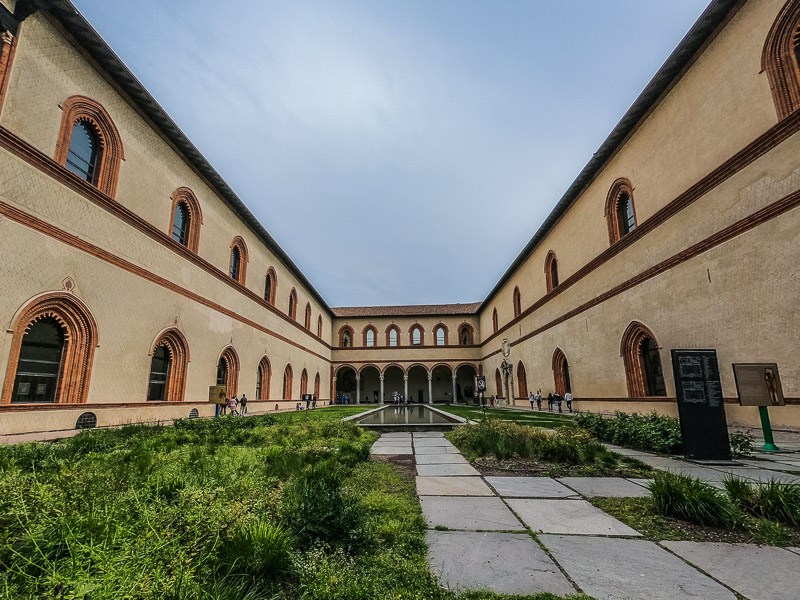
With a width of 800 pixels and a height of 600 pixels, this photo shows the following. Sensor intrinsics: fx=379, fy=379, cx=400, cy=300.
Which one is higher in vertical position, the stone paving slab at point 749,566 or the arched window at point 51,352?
the arched window at point 51,352

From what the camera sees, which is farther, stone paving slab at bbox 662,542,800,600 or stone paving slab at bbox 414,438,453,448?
stone paving slab at bbox 414,438,453,448

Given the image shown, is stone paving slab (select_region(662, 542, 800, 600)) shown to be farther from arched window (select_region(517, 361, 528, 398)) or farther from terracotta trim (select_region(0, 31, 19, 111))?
arched window (select_region(517, 361, 528, 398))

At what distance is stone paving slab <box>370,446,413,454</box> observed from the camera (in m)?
6.62

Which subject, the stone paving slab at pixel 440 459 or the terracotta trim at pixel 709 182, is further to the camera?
the terracotta trim at pixel 709 182

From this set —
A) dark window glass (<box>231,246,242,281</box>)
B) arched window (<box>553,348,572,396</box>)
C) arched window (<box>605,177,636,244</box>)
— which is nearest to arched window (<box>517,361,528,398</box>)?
arched window (<box>553,348,572,396</box>)

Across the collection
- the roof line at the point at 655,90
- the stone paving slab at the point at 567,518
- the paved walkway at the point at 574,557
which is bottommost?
the stone paving slab at the point at 567,518

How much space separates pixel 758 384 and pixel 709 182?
6208mm

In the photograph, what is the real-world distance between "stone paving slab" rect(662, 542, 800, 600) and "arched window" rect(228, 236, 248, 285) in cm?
1939

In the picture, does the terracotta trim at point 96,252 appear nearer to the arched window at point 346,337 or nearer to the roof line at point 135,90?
the roof line at point 135,90

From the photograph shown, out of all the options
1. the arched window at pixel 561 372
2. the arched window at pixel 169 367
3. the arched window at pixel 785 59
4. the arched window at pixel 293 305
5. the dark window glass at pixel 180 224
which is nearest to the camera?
the arched window at pixel 785 59

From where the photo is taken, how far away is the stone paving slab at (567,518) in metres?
2.94

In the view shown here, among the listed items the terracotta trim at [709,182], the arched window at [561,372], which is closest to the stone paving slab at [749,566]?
the terracotta trim at [709,182]

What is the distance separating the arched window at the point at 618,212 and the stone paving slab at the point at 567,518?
13865mm

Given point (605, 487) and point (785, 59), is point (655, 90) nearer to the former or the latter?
point (785, 59)
